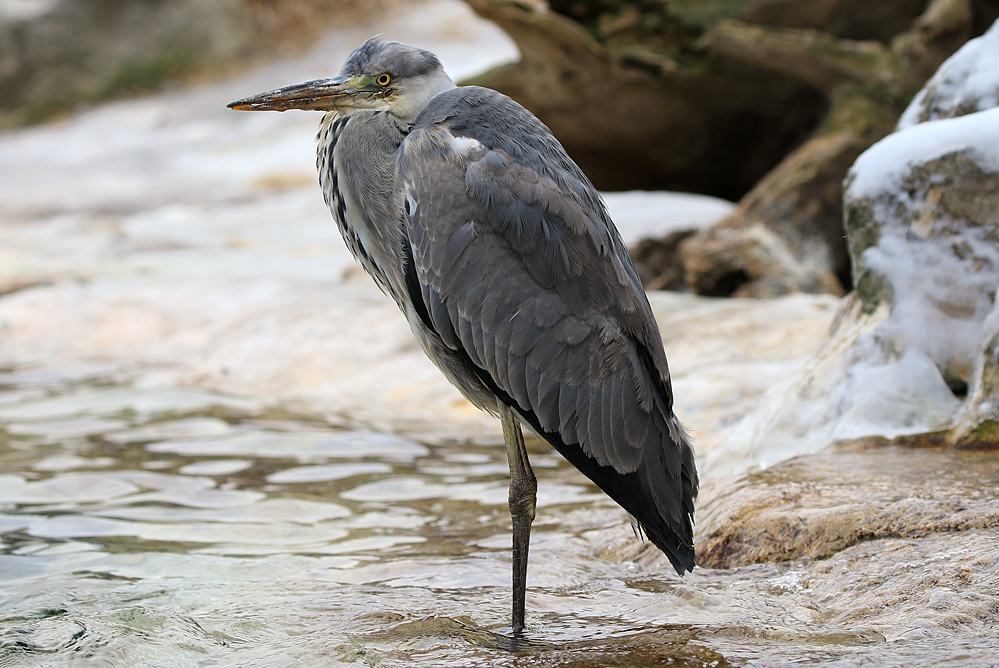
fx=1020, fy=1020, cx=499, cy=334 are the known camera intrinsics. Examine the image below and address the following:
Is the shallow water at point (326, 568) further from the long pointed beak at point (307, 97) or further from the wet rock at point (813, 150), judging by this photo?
the wet rock at point (813, 150)

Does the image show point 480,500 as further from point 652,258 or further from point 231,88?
point 231,88

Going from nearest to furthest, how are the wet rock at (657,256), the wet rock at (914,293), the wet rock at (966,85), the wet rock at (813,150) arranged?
the wet rock at (914,293)
the wet rock at (966,85)
the wet rock at (813,150)
the wet rock at (657,256)

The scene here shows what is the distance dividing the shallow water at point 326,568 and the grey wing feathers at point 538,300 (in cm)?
49

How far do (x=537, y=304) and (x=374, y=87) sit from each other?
1.00 m

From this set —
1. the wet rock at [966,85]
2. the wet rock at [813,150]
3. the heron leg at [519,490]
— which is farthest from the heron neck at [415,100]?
the wet rock at [813,150]

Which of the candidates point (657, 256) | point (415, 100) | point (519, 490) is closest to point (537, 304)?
point (519, 490)

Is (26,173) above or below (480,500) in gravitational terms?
above

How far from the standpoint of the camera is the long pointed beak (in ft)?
11.2

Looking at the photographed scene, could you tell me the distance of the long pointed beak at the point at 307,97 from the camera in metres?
3.42

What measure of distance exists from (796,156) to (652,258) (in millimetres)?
1746

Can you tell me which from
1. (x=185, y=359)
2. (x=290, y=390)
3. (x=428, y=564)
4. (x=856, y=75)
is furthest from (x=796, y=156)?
(x=428, y=564)

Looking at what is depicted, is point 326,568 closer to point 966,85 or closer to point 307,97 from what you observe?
point 307,97

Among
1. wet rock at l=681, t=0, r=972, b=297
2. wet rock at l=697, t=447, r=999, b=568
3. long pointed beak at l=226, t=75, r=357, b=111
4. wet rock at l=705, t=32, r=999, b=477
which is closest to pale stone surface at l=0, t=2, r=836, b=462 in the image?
wet rock at l=681, t=0, r=972, b=297

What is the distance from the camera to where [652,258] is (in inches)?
375
